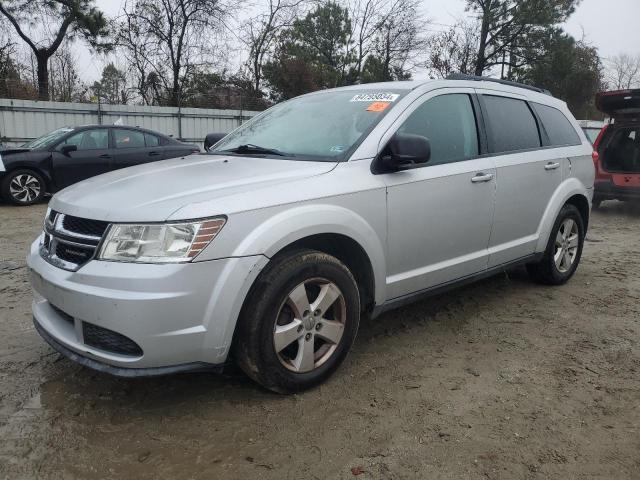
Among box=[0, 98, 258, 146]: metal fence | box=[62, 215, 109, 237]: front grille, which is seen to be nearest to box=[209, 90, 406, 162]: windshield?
box=[62, 215, 109, 237]: front grille

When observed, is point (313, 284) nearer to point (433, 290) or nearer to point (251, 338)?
point (251, 338)

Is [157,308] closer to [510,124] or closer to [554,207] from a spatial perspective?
[510,124]

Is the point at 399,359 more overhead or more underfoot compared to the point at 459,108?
more underfoot

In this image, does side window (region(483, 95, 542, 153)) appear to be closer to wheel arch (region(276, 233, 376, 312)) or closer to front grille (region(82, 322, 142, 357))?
wheel arch (region(276, 233, 376, 312))

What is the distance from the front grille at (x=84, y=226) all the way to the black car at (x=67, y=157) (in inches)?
290

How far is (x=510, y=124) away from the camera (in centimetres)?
407

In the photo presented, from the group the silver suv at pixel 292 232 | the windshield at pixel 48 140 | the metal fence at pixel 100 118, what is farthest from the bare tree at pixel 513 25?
the silver suv at pixel 292 232

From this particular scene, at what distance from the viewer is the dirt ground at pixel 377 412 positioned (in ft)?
7.38

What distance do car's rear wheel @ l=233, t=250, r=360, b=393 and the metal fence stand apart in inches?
374

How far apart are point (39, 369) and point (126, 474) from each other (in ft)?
4.00

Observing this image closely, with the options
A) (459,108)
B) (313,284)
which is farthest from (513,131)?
(313,284)

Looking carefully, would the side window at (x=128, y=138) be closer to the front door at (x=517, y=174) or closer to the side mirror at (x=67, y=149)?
the side mirror at (x=67, y=149)

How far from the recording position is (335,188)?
110 inches

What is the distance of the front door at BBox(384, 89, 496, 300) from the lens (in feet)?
10.2
